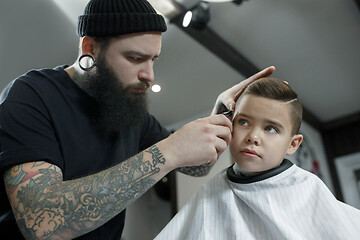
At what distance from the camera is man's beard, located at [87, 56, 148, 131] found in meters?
Result: 1.54

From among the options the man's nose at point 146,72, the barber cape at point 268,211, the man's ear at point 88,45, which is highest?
the man's ear at point 88,45

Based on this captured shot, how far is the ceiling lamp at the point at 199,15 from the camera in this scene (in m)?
3.40

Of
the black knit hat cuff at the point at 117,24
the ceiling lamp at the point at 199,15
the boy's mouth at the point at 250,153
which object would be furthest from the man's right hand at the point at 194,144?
the ceiling lamp at the point at 199,15

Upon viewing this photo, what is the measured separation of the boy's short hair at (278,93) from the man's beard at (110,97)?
52cm

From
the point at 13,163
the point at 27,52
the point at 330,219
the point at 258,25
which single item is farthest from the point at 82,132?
the point at 258,25

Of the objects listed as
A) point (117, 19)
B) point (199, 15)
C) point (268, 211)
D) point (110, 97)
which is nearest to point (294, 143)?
point (268, 211)

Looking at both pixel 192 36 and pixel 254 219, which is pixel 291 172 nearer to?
pixel 254 219

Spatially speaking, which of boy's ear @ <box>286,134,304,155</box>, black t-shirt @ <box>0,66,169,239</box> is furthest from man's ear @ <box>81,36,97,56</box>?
boy's ear @ <box>286,134,304,155</box>

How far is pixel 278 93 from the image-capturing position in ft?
4.65

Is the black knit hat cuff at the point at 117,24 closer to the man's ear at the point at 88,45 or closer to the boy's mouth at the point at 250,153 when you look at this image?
the man's ear at the point at 88,45

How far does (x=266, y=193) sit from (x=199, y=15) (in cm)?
245

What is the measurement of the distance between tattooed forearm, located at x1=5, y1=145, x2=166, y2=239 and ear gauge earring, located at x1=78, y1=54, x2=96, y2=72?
0.54 meters

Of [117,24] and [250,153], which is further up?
[117,24]

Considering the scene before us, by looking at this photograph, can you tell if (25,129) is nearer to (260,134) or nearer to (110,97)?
(110,97)
